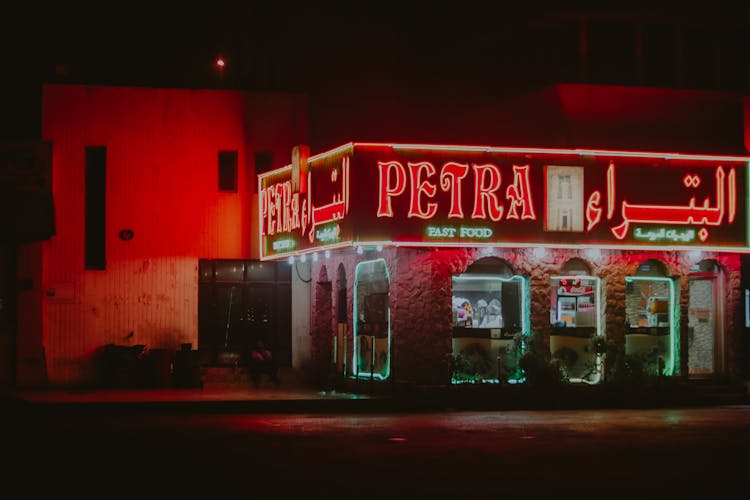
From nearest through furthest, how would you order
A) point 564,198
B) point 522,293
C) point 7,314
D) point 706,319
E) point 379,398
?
point 379,398 → point 564,198 → point 522,293 → point 7,314 → point 706,319

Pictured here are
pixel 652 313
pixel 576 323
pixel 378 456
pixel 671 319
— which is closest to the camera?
pixel 378 456

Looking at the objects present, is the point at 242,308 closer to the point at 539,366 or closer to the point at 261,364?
the point at 261,364

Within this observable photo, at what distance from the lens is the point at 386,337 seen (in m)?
25.5

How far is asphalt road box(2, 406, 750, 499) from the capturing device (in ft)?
38.1

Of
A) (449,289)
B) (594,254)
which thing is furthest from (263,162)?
(594,254)

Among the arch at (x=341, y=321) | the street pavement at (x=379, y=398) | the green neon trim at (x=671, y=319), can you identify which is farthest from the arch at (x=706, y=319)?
the arch at (x=341, y=321)

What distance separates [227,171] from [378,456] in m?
16.7

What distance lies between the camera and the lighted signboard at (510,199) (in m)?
23.8

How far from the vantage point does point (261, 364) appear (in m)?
28.0

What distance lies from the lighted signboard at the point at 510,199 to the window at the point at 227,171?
91.8 inches

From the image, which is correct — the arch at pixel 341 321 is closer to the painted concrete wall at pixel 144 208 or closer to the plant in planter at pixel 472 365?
the painted concrete wall at pixel 144 208

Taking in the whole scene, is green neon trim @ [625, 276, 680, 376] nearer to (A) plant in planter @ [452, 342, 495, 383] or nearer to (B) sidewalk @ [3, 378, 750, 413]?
(B) sidewalk @ [3, 378, 750, 413]
